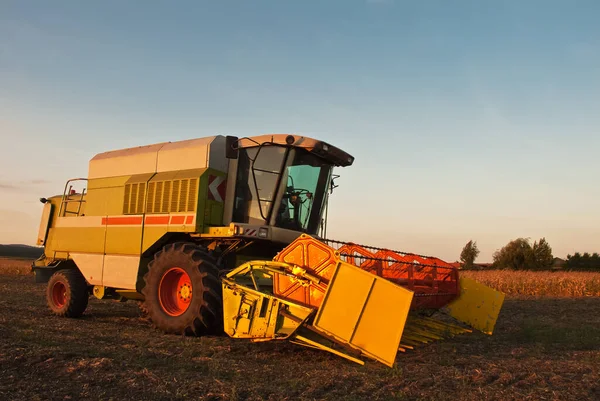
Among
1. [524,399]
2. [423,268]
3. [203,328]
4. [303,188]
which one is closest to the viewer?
[524,399]

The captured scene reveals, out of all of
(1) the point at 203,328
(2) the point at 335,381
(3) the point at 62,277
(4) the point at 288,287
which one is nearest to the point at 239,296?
(4) the point at 288,287

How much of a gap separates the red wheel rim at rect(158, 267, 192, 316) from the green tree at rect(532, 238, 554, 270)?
37938mm

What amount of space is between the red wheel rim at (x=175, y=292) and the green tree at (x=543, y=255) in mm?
37938

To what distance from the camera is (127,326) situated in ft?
25.3

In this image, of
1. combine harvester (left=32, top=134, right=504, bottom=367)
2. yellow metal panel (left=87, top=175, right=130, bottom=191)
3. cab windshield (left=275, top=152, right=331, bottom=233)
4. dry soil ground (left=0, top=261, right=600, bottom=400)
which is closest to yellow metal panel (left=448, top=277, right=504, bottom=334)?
combine harvester (left=32, top=134, right=504, bottom=367)

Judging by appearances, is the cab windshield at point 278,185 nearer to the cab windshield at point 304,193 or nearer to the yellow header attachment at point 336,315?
the cab windshield at point 304,193

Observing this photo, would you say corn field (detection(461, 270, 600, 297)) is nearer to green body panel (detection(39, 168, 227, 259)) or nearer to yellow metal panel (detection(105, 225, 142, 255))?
green body panel (detection(39, 168, 227, 259))

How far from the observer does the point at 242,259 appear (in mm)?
7539

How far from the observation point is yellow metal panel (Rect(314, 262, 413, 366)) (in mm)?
4395

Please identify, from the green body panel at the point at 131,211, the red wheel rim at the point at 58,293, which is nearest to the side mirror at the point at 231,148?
the green body panel at the point at 131,211

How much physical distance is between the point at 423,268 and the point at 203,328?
2992 mm

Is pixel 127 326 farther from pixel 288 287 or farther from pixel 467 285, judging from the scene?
pixel 467 285

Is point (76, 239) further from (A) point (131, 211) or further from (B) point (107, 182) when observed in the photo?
(A) point (131, 211)

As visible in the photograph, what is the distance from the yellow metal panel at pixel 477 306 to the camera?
22.8ft
